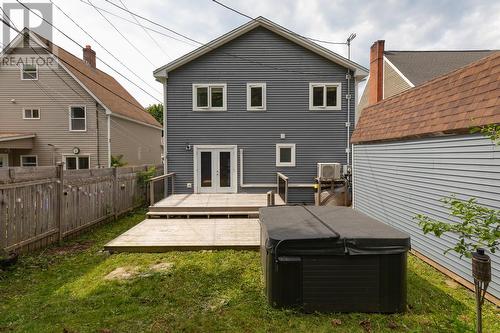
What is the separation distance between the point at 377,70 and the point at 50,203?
→ 17612 millimetres

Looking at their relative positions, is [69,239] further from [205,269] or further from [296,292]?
[296,292]

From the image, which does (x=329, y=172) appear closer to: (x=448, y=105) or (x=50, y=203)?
(x=448, y=105)

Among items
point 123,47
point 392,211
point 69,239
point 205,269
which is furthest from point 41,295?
point 123,47

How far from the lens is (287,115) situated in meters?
12.0

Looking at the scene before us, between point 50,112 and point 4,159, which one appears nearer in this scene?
point 4,159

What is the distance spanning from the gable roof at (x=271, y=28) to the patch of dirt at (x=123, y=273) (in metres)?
8.59

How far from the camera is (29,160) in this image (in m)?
15.3

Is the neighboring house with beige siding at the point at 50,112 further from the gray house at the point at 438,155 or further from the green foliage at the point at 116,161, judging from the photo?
the gray house at the point at 438,155

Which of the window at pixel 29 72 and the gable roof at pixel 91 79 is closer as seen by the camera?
the gable roof at pixel 91 79

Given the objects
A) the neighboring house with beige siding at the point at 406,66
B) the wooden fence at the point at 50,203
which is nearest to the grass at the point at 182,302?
the wooden fence at the point at 50,203

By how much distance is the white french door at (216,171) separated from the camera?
1195 cm

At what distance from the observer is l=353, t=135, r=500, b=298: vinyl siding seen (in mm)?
4137

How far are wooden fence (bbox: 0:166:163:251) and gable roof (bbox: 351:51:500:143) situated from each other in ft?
24.4

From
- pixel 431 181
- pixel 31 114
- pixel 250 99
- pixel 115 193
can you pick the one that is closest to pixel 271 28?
pixel 250 99
